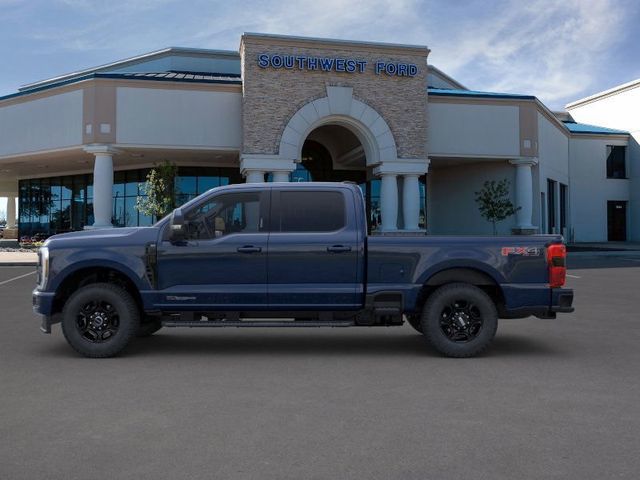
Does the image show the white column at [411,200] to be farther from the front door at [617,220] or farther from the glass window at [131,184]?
the front door at [617,220]

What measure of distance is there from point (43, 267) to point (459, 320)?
5.14 meters

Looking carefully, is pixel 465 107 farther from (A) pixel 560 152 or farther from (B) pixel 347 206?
(B) pixel 347 206

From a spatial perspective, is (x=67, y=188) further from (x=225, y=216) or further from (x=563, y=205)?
(x=225, y=216)

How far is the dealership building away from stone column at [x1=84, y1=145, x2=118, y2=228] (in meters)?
0.07

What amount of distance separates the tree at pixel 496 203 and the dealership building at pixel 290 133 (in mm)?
817

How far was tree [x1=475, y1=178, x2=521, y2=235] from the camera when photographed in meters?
31.8

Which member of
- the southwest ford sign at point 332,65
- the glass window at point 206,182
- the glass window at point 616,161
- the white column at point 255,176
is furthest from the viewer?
the glass window at point 616,161

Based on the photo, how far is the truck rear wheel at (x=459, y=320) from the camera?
731 centimetres

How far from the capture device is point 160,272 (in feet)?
24.2

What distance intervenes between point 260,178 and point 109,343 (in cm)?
2062

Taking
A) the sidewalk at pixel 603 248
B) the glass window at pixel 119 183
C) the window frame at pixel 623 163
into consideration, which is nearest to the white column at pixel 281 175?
the glass window at pixel 119 183

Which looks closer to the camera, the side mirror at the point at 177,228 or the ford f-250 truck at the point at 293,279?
the side mirror at the point at 177,228

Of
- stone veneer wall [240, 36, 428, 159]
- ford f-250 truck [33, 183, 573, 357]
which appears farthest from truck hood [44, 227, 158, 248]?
stone veneer wall [240, 36, 428, 159]

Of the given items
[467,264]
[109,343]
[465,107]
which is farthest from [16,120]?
[467,264]
